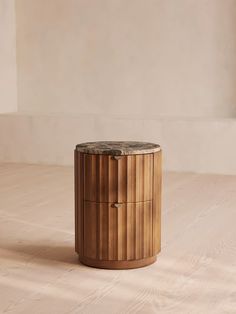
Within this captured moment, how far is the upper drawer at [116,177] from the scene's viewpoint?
2814 millimetres

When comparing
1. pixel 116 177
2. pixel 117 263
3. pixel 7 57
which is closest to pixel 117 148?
pixel 116 177

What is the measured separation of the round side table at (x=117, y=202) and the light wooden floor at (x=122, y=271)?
9 cm

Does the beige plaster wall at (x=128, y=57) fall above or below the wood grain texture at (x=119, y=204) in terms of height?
above

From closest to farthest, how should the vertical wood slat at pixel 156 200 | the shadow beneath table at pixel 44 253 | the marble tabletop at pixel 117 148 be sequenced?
the marble tabletop at pixel 117 148
the vertical wood slat at pixel 156 200
the shadow beneath table at pixel 44 253

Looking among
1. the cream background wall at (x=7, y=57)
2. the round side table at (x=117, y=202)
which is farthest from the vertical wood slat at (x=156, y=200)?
the cream background wall at (x=7, y=57)

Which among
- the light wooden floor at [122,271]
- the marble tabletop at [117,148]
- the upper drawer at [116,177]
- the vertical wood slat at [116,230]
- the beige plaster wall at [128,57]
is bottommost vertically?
→ the light wooden floor at [122,271]

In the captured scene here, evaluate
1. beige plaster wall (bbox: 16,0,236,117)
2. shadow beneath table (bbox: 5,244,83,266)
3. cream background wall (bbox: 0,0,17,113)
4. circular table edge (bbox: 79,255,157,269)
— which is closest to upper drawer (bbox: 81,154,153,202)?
circular table edge (bbox: 79,255,157,269)

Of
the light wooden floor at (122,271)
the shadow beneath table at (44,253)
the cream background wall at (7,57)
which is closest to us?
the light wooden floor at (122,271)

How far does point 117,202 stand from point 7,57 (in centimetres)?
376

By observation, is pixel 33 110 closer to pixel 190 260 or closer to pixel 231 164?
pixel 231 164

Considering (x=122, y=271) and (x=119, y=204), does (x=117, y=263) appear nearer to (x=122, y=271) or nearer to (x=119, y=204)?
(x=122, y=271)

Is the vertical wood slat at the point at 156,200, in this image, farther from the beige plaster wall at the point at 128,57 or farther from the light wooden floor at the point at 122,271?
the beige plaster wall at the point at 128,57

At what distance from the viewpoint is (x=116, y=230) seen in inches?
112

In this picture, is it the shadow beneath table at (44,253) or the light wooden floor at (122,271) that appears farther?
the shadow beneath table at (44,253)
